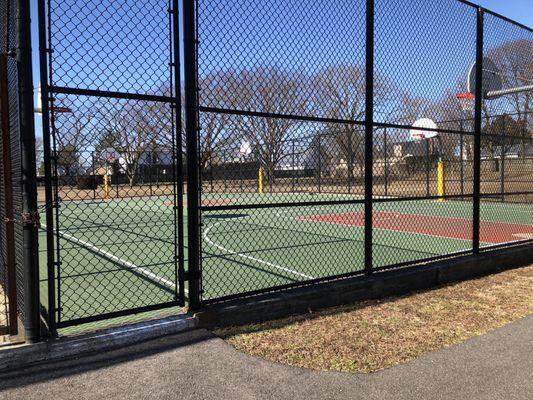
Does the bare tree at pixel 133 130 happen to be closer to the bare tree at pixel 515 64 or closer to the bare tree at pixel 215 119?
the bare tree at pixel 215 119

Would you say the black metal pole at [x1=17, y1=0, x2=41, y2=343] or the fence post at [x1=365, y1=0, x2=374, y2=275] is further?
the fence post at [x1=365, y1=0, x2=374, y2=275]

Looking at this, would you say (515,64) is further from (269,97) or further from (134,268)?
(134,268)

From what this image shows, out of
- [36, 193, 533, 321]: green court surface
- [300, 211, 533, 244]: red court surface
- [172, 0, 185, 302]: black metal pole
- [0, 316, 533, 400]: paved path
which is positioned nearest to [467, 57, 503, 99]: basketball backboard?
[36, 193, 533, 321]: green court surface

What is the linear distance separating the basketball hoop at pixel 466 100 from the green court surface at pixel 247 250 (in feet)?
8.55

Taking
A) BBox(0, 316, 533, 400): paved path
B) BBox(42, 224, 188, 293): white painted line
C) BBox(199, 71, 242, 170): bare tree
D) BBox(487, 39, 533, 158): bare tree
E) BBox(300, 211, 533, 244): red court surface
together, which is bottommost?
BBox(0, 316, 533, 400): paved path

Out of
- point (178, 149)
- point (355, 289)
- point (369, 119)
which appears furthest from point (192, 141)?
point (355, 289)

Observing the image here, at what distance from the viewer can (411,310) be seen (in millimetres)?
5098

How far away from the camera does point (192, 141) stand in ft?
14.3

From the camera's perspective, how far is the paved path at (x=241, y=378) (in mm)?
3188

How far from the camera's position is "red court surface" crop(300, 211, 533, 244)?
10.7 metres

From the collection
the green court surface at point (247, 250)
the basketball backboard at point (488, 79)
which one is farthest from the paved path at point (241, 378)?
the basketball backboard at point (488, 79)

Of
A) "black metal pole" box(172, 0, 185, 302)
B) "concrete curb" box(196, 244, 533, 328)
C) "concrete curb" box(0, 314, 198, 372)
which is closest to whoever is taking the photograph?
"concrete curb" box(0, 314, 198, 372)

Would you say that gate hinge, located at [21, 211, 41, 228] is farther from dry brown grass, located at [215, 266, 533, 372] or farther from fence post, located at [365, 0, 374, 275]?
fence post, located at [365, 0, 374, 275]

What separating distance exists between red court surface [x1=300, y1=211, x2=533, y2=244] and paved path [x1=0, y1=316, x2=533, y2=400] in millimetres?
6610
